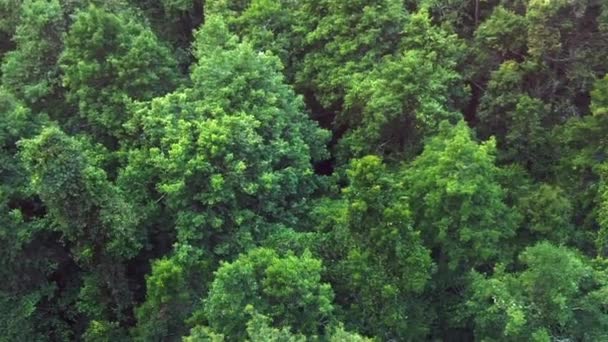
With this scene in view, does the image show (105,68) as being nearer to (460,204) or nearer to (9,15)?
(9,15)

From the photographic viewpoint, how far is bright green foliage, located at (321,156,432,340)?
1870 cm

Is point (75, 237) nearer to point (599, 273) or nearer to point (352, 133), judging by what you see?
point (352, 133)

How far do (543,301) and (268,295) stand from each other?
765 centimetres

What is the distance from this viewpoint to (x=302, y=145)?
24.2 meters

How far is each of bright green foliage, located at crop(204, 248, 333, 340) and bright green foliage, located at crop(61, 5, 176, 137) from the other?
913 cm

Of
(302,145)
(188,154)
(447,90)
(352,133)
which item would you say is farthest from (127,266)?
(447,90)

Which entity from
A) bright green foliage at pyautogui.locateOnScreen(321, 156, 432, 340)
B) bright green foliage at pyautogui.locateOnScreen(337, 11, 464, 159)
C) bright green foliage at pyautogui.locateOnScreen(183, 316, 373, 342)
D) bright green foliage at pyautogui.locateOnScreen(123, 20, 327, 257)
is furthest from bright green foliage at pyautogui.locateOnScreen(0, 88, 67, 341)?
bright green foliage at pyautogui.locateOnScreen(337, 11, 464, 159)

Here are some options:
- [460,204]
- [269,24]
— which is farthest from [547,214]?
[269,24]

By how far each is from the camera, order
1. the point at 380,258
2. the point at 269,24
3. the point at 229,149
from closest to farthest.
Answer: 1. the point at 380,258
2. the point at 229,149
3. the point at 269,24

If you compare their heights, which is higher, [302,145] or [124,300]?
[302,145]

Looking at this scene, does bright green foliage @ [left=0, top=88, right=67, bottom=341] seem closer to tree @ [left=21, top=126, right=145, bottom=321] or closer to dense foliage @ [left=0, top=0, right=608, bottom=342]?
dense foliage @ [left=0, top=0, right=608, bottom=342]

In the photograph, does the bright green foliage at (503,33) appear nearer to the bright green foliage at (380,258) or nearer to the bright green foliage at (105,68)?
the bright green foliage at (380,258)

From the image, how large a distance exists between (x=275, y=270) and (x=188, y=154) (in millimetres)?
5441

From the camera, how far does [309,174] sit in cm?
2416
